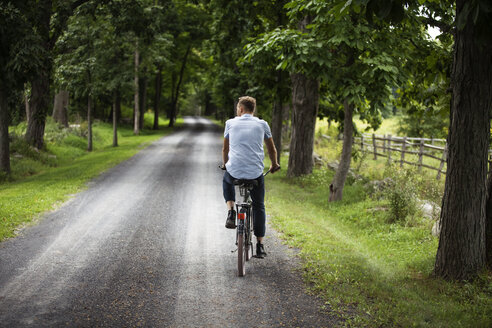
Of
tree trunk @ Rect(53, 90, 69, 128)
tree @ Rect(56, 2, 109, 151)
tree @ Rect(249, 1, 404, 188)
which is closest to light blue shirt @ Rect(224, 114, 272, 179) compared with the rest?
tree @ Rect(249, 1, 404, 188)

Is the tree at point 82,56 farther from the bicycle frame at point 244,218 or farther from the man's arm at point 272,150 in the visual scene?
the bicycle frame at point 244,218

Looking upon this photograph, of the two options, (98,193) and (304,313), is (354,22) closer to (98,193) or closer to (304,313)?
(304,313)

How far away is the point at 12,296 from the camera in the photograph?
182 inches

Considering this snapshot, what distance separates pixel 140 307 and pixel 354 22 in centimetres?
694

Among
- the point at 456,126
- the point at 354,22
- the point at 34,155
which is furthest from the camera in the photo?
the point at 34,155

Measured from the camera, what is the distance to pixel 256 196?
5.59 meters

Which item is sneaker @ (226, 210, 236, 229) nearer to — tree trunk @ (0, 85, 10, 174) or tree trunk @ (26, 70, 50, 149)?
tree trunk @ (0, 85, 10, 174)

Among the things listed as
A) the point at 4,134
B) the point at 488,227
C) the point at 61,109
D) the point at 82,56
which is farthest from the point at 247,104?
the point at 61,109

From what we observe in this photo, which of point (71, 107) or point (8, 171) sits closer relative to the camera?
point (8, 171)

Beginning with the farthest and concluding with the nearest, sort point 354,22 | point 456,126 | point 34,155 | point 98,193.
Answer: point 34,155 → point 98,193 → point 354,22 → point 456,126

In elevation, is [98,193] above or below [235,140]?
below

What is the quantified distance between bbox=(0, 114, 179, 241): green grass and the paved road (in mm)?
548

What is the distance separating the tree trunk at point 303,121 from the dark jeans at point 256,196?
8.72 metres

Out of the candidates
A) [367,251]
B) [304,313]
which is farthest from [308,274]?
[367,251]
